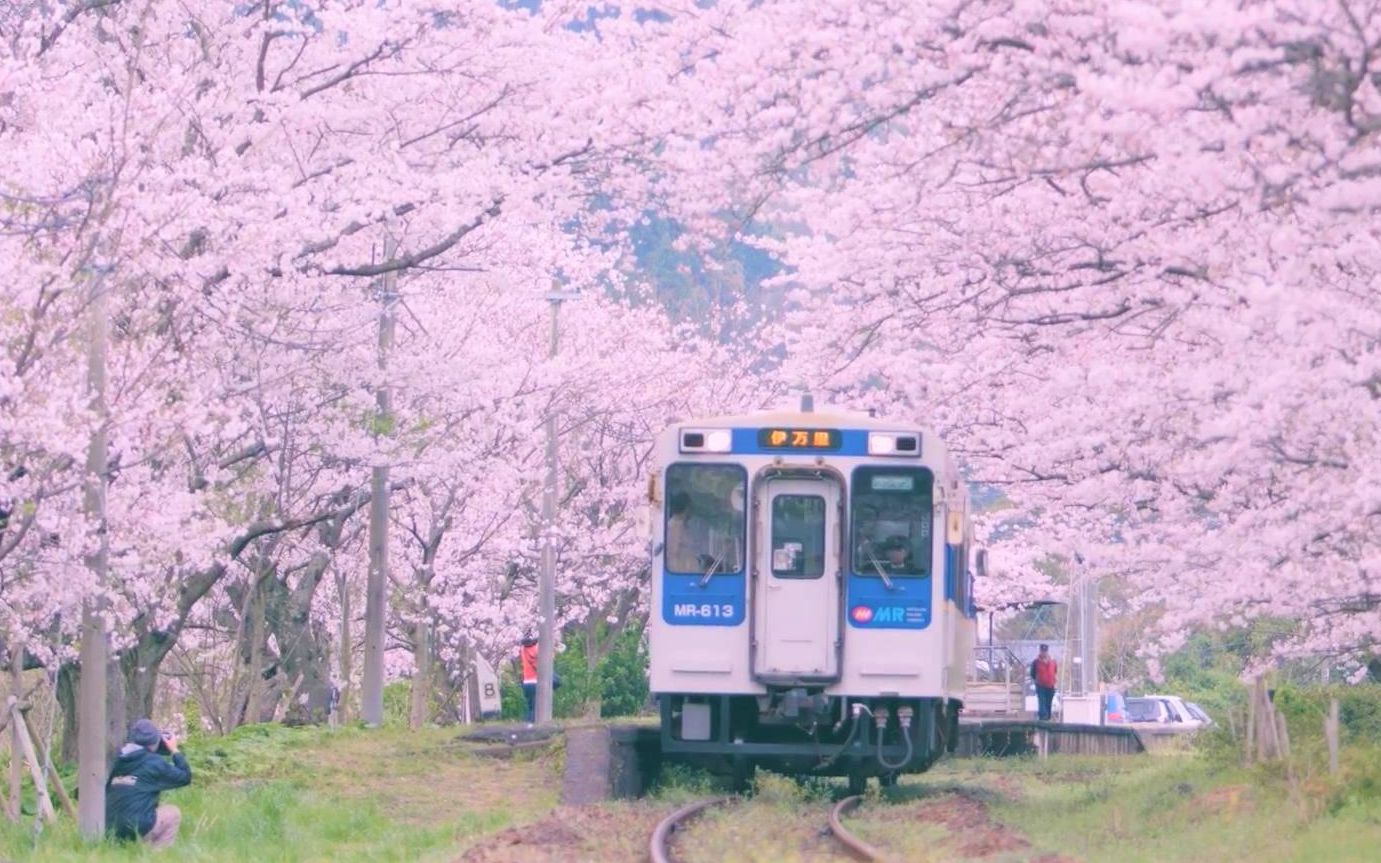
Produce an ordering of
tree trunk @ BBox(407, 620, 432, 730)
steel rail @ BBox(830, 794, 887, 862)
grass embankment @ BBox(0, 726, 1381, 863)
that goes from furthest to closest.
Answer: tree trunk @ BBox(407, 620, 432, 730) < grass embankment @ BBox(0, 726, 1381, 863) < steel rail @ BBox(830, 794, 887, 862)

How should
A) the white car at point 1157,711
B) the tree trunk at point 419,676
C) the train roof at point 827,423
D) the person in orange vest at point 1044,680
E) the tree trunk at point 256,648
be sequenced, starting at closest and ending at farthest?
the train roof at point 827,423 → the tree trunk at point 256,648 → the tree trunk at point 419,676 → the person in orange vest at point 1044,680 → the white car at point 1157,711

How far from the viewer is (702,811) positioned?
13.4 m

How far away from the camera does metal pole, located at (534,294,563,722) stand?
26625 mm

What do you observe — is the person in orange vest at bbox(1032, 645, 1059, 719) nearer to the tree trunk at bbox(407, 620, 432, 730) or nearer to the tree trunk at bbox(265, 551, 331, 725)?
the tree trunk at bbox(407, 620, 432, 730)

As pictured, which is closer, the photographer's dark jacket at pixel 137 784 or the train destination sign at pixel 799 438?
the photographer's dark jacket at pixel 137 784

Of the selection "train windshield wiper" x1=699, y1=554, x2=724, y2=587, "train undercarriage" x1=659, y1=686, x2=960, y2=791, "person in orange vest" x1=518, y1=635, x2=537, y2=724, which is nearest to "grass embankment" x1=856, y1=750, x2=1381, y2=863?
"train undercarriage" x1=659, y1=686, x2=960, y2=791

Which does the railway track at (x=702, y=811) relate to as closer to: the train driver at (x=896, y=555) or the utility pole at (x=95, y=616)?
the train driver at (x=896, y=555)

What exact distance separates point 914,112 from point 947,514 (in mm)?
4626

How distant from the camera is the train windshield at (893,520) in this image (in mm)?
14125

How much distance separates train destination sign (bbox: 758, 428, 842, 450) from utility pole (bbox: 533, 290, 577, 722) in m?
12.3

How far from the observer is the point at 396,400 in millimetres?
19906

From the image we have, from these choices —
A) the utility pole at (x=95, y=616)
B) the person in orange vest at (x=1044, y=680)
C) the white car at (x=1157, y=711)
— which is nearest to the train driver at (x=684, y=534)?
the utility pole at (x=95, y=616)

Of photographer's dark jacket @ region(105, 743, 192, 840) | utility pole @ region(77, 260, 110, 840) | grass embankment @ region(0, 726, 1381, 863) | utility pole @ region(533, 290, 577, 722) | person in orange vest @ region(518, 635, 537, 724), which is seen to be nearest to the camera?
grass embankment @ region(0, 726, 1381, 863)

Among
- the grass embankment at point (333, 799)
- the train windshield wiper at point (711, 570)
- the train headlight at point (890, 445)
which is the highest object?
the train headlight at point (890, 445)
